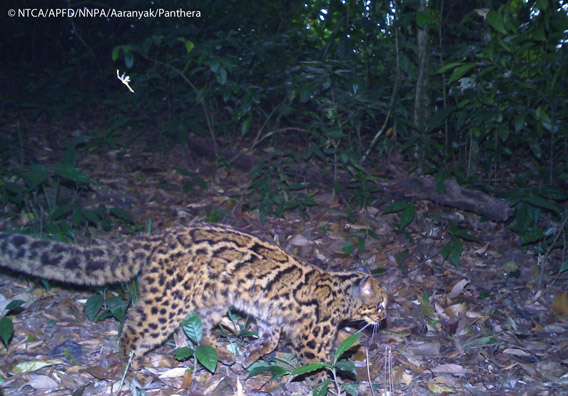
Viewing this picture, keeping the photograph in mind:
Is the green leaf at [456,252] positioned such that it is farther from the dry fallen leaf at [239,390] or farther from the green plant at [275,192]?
the dry fallen leaf at [239,390]

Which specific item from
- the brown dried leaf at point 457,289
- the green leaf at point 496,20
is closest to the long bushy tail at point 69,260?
the brown dried leaf at point 457,289

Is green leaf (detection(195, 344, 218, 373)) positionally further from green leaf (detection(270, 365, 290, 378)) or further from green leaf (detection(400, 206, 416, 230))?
green leaf (detection(400, 206, 416, 230))

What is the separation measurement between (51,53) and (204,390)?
13229mm

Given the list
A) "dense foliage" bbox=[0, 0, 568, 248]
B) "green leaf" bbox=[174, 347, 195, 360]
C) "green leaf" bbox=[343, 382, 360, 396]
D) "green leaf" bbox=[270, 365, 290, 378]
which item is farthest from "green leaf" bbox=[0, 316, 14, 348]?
"dense foliage" bbox=[0, 0, 568, 248]

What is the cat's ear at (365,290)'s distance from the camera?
5.44 m

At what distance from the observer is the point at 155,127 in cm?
1139

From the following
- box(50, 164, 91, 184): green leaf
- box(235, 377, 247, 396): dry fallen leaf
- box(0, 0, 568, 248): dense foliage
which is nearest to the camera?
box(235, 377, 247, 396): dry fallen leaf

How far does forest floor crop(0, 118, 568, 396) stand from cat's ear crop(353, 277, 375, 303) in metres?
0.62

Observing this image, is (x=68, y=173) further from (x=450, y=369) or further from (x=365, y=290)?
(x=450, y=369)

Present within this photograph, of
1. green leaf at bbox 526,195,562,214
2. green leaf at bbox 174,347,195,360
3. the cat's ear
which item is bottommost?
green leaf at bbox 174,347,195,360

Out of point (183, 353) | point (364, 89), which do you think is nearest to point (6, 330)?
point (183, 353)

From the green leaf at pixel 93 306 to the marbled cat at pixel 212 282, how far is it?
0.54 metres

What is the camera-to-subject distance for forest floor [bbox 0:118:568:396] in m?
4.91

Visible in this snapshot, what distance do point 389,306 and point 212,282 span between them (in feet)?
8.80
